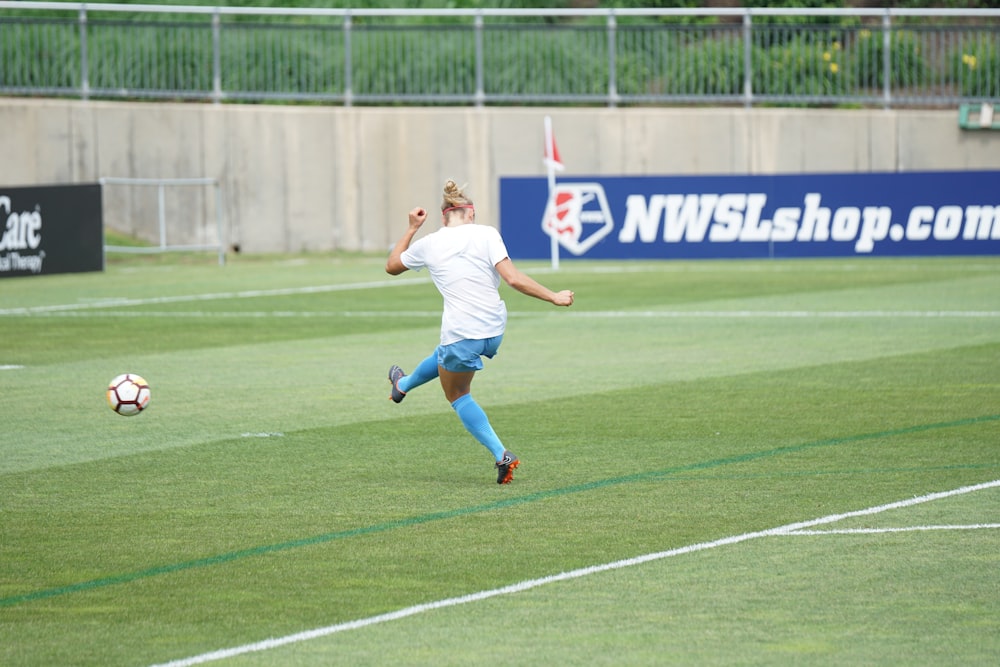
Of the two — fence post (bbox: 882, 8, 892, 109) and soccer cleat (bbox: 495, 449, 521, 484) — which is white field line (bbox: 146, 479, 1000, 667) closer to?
soccer cleat (bbox: 495, 449, 521, 484)

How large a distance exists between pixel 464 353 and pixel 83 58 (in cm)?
2614

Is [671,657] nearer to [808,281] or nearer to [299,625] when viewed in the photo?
[299,625]

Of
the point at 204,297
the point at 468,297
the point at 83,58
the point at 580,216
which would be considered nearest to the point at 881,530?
the point at 468,297

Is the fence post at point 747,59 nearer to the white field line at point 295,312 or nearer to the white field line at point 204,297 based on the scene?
the white field line at point 204,297

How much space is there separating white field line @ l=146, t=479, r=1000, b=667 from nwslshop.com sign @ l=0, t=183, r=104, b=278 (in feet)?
66.8

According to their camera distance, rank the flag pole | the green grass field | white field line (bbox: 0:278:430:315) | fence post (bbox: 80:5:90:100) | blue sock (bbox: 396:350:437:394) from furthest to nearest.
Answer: fence post (bbox: 80:5:90:100), the flag pole, white field line (bbox: 0:278:430:315), blue sock (bbox: 396:350:437:394), the green grass field

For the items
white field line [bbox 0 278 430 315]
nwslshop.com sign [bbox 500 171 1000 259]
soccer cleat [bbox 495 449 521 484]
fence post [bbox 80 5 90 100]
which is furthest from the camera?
fence post [bbox 80 5 90 100]

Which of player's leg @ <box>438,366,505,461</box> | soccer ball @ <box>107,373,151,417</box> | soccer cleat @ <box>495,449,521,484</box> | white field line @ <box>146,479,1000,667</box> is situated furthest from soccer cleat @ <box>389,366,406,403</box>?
white field line @ <box>146,479,1000,667</box>

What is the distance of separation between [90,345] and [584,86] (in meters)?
18.1

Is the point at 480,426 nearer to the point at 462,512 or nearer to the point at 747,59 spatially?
the point at 462,512

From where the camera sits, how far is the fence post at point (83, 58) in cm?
3412

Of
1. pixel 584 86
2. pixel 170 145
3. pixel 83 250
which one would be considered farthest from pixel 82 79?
pixel 584 86

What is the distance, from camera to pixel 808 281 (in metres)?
25.5

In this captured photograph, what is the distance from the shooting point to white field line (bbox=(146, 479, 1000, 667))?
6.55 metres
